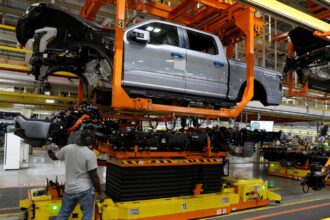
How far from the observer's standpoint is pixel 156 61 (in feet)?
14.3

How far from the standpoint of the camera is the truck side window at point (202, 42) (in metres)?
5.12

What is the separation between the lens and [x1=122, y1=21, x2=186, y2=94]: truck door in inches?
163

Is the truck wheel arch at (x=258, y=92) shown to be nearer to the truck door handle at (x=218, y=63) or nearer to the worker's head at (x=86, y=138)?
the truck door handle at (x=218, y=63)

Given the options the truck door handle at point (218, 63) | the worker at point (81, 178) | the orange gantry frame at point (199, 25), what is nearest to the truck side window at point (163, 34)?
the orange gantry frame at point (199, 25)

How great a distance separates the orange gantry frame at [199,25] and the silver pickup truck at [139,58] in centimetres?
29

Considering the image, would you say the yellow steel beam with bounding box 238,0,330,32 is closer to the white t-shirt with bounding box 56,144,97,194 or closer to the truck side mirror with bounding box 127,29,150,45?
the truck side mirror with bounding box 127,29,150,45

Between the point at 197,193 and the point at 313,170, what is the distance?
75.3 inches

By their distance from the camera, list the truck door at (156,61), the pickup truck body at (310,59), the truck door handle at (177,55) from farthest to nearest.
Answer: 1. the pickup truck body at (310,59)
2. the truck door handle at (177,55)
3. the truck door at (156,61)

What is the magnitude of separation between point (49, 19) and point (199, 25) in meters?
3.00

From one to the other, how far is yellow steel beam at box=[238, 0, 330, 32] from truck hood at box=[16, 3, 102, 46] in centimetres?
242

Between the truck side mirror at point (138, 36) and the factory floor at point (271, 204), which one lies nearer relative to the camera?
the truck side mirror at point (138, 36)

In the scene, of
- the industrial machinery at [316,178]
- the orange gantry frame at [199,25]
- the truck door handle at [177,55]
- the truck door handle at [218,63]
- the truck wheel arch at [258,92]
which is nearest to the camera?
the orange gantry frame at [199,25]

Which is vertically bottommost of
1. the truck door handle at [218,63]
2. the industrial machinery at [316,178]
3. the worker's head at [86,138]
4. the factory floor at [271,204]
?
the factory floor at [271,204]

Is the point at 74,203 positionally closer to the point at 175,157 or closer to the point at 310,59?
Result: the point at 175,157
